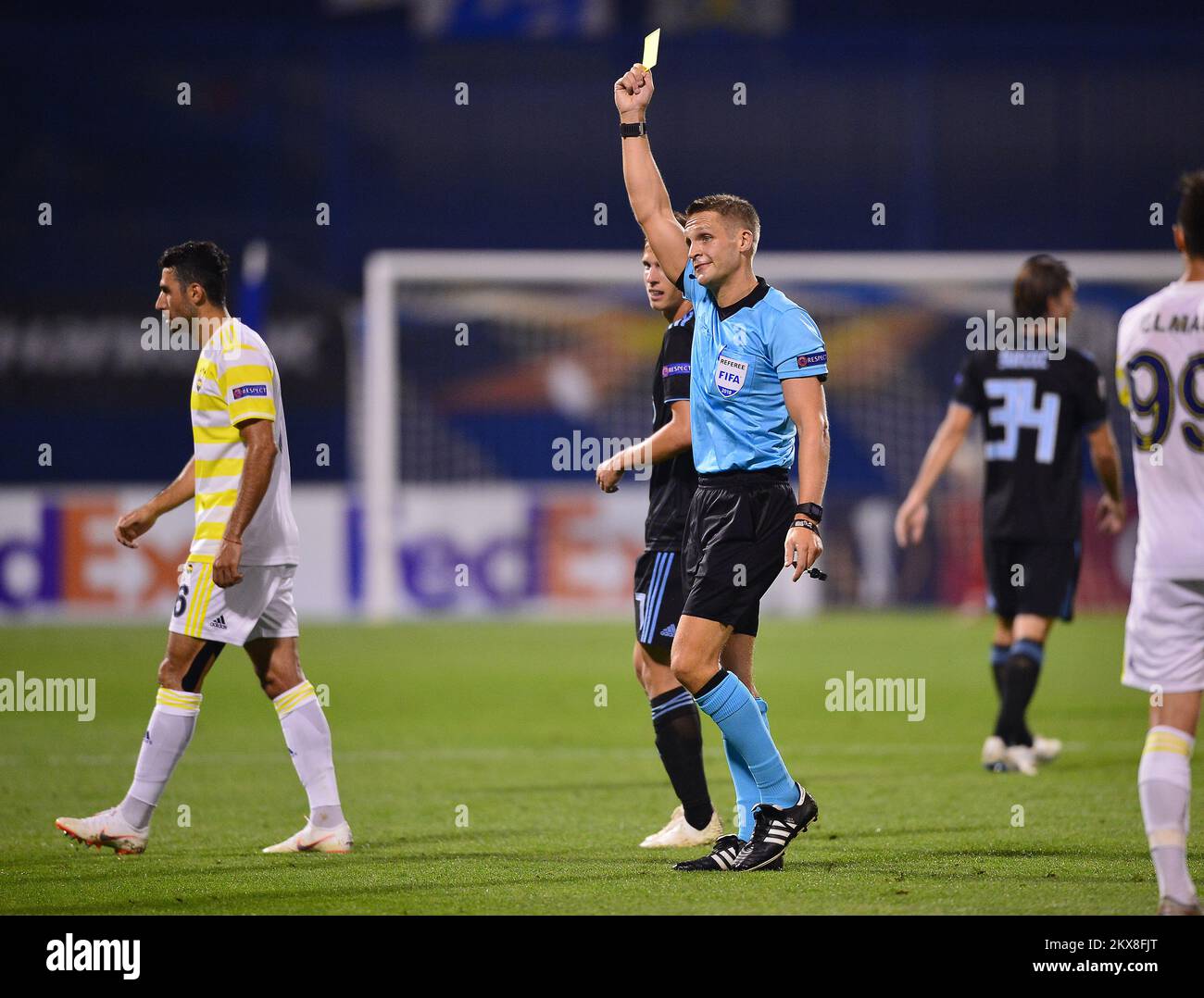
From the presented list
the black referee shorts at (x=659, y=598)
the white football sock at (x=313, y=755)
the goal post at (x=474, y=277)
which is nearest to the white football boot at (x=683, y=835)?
the black referee shorts at (x=659, y=598)

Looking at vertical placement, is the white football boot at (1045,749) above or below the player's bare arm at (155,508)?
below

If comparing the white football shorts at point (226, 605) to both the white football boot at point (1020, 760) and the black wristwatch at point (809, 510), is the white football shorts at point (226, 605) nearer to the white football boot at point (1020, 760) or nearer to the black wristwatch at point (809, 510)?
the black wristwatch at point (809, 510)

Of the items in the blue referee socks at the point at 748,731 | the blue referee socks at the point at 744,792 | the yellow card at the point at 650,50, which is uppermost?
the yellow card at the point at 650,50

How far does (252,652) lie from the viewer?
6348 millimetres

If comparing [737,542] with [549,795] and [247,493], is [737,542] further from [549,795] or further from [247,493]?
[549,795]

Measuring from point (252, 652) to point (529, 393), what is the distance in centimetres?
1984

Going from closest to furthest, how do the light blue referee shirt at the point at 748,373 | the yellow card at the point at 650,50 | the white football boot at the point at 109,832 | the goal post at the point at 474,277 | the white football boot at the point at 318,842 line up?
the light blue referee shirt at the point at 748,373, the yellow card at the point at 650,50, the white football boot at the point at 109,832, the white football boot at the point at 318,842, the goal post at the point at 474,277

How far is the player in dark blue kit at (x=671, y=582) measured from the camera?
20.4 feet

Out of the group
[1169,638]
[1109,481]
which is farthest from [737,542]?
[1109,481]

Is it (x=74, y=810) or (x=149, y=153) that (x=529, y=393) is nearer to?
(x=149, y=153)

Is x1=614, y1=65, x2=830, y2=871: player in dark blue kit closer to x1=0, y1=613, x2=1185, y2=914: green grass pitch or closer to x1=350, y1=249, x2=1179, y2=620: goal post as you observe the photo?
x1=0, y1=613, x2=1185, y2=914: green grass pitch

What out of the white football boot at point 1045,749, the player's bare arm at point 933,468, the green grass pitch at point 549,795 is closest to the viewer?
the green grass pitch at point 549,795

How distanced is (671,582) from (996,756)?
2.98 m
